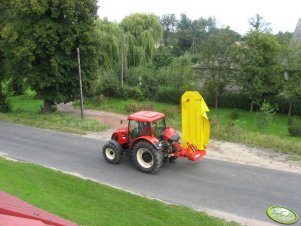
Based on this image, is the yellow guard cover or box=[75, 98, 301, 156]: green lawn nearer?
the yellow guard cover

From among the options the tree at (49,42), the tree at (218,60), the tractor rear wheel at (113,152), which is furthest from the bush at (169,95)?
the tractor rear wheel at (113,152)

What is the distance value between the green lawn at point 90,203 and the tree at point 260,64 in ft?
68.4

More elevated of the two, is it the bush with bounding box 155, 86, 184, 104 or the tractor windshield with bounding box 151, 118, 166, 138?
the tractor windshield with bounding box 151, 118, 166, 138

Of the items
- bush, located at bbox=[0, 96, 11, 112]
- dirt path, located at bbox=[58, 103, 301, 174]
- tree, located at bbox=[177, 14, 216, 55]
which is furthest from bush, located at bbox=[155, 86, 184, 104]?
tree, located at bbox=[177, 14, 216, 55]

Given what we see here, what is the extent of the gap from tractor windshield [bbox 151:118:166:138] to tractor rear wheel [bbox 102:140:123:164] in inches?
65.9

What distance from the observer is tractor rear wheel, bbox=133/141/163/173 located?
12727 mm

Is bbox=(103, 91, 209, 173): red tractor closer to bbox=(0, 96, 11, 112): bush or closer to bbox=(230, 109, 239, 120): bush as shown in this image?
bbox=(230, 109, 239, 120): bush

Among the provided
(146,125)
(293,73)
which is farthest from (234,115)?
(146,125)

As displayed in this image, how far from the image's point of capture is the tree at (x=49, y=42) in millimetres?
23031

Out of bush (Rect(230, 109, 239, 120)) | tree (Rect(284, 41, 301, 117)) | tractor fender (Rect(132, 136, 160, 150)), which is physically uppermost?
tree (Rect(284, 41, 301, 117))

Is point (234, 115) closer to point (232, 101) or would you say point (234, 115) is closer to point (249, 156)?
point (232, 101)

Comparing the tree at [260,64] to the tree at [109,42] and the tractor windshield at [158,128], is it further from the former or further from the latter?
the tractor windshield at [158,128]

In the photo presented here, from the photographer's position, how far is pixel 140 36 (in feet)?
137

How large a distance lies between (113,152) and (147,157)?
1.68 m
